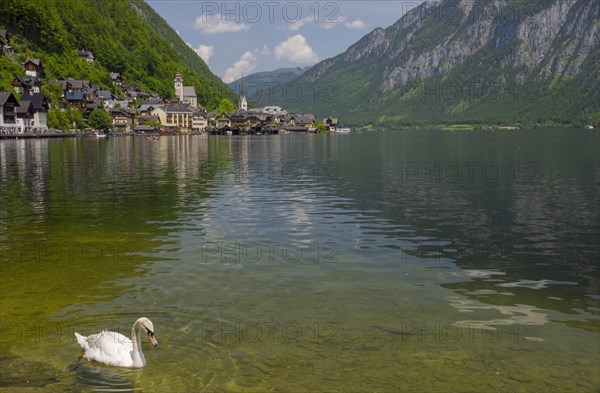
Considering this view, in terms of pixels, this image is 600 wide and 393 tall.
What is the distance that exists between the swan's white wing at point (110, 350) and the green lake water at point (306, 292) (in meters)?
0.28

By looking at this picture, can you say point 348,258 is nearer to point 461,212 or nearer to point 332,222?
point 332,222

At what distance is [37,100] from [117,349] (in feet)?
611

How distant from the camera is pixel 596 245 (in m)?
27.2

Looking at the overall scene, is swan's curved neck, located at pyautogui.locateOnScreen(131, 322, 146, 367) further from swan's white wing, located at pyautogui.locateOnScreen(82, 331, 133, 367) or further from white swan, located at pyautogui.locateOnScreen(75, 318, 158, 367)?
swan's white wing, located at pyautogui.locateOnScreen(82, 331, 133, 367)

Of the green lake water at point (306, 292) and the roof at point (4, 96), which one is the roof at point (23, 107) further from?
the green lake water at point (306, 292)

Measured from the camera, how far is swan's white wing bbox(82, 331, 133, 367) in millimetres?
12961

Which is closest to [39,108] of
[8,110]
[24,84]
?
[24,84]

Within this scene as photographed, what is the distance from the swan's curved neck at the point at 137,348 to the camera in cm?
1270

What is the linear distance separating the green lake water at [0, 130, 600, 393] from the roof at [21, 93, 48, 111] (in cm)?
14982

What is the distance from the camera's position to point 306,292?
19016 mm

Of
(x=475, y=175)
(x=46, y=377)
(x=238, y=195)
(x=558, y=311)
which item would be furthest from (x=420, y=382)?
(x=475, y=175)

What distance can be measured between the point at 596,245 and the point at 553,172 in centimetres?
4149

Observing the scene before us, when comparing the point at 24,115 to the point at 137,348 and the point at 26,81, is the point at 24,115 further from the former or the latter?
the point at 137,348

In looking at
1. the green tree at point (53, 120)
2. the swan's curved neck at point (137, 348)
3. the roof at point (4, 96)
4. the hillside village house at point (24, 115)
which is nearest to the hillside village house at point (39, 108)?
the green tree at point (53, 120)
